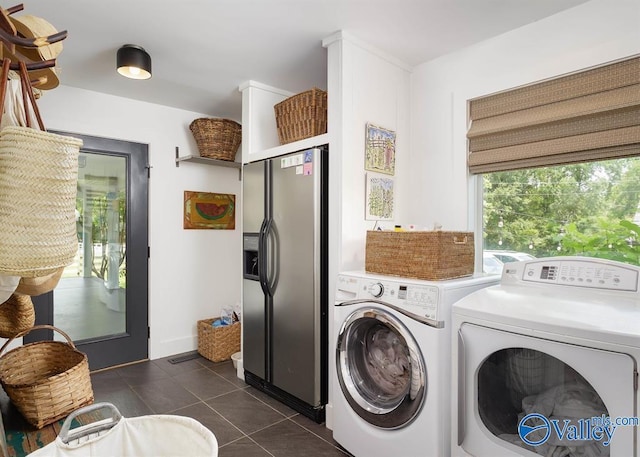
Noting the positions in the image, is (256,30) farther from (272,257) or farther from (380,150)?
(272,257)

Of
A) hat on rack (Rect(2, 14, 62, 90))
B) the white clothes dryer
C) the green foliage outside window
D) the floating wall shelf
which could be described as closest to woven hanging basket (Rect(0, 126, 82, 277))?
hat on rack (Rect(2, 14, 62, 90))

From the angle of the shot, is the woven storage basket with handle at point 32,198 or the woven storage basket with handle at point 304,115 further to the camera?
the woven storage basket with handle at point 304,115

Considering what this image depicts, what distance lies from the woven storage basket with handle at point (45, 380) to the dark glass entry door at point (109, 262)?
2.15ft

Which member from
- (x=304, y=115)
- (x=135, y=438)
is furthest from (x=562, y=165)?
(x=135, y=438)

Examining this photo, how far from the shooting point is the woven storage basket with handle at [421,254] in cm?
186

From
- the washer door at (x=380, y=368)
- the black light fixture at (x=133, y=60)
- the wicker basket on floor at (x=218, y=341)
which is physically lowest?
the wicker basket on floor at (x=218, y=341)

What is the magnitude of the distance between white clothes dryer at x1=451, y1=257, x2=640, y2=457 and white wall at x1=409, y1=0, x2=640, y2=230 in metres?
0.95

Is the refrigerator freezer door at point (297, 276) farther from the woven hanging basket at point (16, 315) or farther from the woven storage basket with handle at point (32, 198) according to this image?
the woven storage basket with handle at point (32, 198)

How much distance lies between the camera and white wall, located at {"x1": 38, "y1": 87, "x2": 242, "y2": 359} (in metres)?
3.38

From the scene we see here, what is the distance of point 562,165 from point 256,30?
201 cm

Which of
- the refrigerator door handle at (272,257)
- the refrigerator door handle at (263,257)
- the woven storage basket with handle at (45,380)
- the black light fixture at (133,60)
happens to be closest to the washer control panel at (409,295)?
the refrigerator door handle at (272,257)

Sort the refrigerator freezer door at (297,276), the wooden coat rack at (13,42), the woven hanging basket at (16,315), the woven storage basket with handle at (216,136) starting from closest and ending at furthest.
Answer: the wooden coat rack at (13,42), the woven hanging basket at (16,315), the refrigerator freezer door at (297,276), the woven storage basket with handle at (216,136)

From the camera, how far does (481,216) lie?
2.51 metres

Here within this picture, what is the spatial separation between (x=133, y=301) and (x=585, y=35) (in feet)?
12.9
